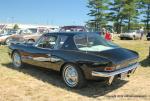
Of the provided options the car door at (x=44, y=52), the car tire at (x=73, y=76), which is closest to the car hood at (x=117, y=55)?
the car tire at (x=73, y=76)

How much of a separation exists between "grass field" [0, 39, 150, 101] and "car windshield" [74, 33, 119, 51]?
944 millimetres

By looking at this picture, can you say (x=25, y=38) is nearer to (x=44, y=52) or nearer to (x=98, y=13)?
(x=44, y=52)

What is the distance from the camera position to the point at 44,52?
851 cm

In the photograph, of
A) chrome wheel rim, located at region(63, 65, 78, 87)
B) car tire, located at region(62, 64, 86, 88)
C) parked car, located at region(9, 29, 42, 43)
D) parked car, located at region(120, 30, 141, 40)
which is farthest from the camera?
parked car, located at region(120, 30, 141, 40)

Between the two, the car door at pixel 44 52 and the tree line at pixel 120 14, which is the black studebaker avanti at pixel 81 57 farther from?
the tree line at pixel 120 14

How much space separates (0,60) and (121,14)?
50.5 m

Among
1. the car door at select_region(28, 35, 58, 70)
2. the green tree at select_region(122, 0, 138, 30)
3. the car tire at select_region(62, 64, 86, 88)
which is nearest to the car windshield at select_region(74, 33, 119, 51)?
the car tire at select_region(62, 64, 86, 88)

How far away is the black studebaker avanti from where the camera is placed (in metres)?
7.01

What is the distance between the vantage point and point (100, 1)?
2586 inches

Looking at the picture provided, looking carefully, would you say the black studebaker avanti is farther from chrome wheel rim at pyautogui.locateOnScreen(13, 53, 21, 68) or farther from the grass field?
chrome wheel rim at pyautogui.locateOnScreen(13, 53, 21, 68)

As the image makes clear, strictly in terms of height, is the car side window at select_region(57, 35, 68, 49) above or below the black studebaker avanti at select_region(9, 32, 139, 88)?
above

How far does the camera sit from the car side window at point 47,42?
8446 millimetres

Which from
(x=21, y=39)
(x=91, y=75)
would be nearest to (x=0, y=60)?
(x=91, y=75)

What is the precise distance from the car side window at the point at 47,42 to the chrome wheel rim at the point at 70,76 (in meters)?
0.94
